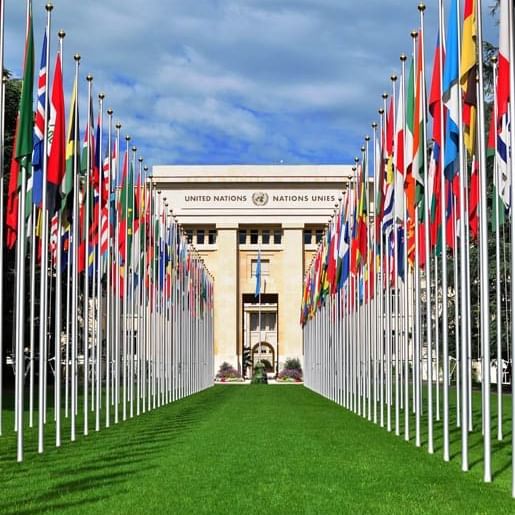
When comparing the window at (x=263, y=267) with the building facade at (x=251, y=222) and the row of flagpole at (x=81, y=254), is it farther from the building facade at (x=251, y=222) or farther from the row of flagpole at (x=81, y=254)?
the row of flagpole at (x=81, y=254)

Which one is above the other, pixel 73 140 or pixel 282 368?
pixel 73 140

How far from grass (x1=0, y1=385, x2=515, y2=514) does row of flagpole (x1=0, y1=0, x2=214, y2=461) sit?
1.77m

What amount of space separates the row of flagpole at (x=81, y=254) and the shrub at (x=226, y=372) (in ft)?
105

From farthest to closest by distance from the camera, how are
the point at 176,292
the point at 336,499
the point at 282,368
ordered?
the point at 282,368, the point at 176,292, the point at 336,499

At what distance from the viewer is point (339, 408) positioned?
37875mm

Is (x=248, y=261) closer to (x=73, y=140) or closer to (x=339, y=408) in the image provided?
(x=339, y=408)

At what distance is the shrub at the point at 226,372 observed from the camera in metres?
88.7

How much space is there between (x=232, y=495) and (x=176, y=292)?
3469 cm

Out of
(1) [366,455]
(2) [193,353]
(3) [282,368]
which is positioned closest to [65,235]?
(1) [366,455]

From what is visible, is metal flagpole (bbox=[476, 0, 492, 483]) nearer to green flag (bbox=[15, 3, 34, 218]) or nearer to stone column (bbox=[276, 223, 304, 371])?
green flag (bbox=[15, 3, 34, 218])

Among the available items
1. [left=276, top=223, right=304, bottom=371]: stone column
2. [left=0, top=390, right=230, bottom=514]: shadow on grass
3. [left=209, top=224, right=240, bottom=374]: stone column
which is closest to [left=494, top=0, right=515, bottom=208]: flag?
[left=0, top=390, right=230, bottom=514]: shadow on grass

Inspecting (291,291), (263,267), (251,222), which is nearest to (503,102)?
(291,291)

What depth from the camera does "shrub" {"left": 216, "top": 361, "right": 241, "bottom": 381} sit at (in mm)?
88688

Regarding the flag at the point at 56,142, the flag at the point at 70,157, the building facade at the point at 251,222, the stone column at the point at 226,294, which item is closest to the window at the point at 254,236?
the building facade at the point at 251,222
